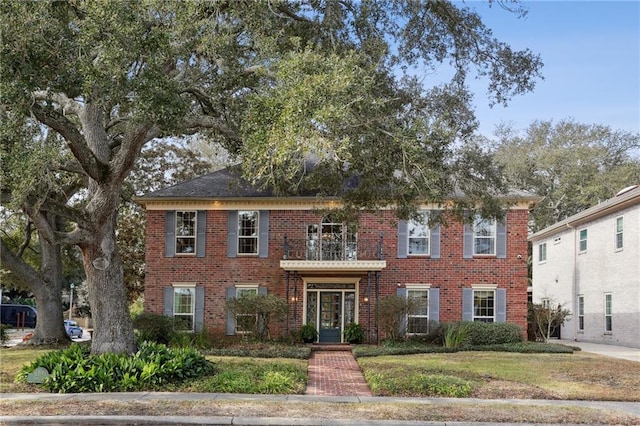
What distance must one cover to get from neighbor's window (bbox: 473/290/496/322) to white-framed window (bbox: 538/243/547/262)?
13.0 m

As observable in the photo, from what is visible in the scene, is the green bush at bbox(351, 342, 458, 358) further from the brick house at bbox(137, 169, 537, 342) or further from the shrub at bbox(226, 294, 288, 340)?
the shrub at bbox(226, 294, 288, 340)

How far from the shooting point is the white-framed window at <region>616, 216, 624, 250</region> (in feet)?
84.1

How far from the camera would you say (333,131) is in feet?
34.7

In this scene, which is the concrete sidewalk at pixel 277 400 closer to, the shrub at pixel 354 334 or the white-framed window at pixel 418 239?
the shrub at pixel 354 334

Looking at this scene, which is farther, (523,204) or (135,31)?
(523,204)

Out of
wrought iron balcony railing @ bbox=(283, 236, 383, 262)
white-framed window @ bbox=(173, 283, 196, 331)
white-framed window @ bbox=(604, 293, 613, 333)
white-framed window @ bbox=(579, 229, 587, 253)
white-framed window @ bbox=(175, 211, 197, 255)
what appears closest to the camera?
wrought iron balcony railing @ bbox=(283, 236, 383, 262)

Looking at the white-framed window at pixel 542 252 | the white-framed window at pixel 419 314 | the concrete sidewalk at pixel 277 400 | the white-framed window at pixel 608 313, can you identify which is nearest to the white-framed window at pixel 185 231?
the white-framed window at pixel 419 314

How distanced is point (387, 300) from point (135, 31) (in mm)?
13694

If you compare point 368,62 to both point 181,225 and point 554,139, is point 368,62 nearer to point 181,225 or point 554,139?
point 181,225

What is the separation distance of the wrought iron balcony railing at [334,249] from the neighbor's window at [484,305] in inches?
144

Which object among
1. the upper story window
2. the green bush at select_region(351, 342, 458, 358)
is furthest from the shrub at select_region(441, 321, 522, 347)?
the upper story window

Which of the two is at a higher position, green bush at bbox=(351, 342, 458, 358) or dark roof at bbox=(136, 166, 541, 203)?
dark roof at bbox=(136, 166, 541, 203)

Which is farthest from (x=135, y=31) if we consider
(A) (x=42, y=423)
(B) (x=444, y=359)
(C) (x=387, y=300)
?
A: (C) (x=387, y=300)

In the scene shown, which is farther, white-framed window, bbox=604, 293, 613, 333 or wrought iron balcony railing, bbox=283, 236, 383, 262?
white-framed window, bbox=604, 293, 613, 333
